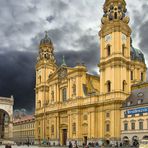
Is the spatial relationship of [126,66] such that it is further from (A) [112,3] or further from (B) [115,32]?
(A) [112,3]

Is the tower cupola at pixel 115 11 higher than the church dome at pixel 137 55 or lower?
→ higher

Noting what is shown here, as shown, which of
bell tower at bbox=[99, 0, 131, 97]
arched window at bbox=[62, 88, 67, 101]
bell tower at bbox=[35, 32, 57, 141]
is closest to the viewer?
bell tower at bbox=[99, 0, 131, 97]

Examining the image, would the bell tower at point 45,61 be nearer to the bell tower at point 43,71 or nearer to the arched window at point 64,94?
the bell tower at point 43,71

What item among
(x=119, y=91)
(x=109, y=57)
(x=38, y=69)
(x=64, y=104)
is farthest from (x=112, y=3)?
(x=38, y=69)

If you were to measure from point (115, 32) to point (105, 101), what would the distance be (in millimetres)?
16101

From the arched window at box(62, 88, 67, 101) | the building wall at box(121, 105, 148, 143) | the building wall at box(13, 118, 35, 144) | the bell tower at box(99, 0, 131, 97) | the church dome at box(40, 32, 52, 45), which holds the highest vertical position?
the church dome at box(40, 32, 52, 45)

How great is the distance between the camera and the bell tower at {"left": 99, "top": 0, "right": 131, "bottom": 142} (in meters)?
78.2

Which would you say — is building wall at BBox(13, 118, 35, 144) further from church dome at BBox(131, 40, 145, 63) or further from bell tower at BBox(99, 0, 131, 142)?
bell tower at BBox(99, 0, 131, 142)

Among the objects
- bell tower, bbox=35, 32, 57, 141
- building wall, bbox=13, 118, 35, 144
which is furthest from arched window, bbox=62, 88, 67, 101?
building wall, bbox=13, 118, 35, 144

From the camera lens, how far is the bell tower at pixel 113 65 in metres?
78.2

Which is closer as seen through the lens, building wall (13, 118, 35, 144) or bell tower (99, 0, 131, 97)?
bell tower (99, 0, 131, 97)

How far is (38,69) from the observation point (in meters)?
112

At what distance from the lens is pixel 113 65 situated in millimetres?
80188

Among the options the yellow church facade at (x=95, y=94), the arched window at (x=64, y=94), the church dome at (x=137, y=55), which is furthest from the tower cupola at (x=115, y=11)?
the church dome at (x=137, y=55)
